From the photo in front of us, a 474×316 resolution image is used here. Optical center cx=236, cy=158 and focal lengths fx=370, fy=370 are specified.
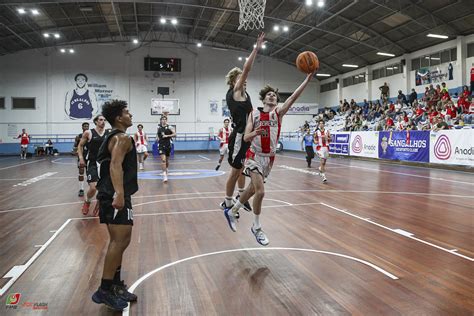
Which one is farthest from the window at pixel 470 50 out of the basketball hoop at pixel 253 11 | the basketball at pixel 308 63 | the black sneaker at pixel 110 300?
the black sneaker at pixel 110 300

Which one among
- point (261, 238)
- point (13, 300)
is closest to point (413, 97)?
point (261, 238)

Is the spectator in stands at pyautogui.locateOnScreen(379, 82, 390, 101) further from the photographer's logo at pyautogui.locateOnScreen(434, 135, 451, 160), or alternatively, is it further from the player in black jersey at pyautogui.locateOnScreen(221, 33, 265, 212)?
the player in black jersey at pyautogui.locateOnScreen(221, 33, 265, 212)

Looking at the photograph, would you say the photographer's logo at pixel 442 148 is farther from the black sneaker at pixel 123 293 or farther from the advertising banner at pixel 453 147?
the black sneaker at pixel 123 293

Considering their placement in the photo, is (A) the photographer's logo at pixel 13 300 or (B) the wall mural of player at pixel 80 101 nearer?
(A) the photographer's logo at pixel 13 300

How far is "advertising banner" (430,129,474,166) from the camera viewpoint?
1309cm

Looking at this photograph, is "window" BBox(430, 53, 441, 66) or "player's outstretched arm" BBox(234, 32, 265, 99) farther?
"window" BBox(430, 53, 441, 66)

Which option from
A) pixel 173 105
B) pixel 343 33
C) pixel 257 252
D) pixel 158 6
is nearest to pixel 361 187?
pixel 257 252

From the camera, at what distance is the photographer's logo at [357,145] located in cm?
1992

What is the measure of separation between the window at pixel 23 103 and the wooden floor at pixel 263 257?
25.9 meters

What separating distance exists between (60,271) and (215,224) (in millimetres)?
2508

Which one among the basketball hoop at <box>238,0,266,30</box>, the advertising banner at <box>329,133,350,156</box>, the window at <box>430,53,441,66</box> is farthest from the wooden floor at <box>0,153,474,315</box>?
the window at <box>430,53,441,66</box>

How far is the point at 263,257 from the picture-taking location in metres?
4.21

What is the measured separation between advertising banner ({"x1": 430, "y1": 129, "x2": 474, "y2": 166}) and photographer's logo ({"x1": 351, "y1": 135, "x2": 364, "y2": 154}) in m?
5.14

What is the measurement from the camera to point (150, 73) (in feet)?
105
